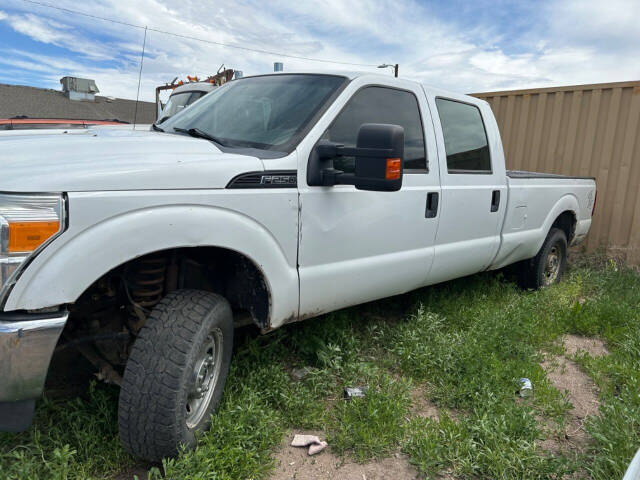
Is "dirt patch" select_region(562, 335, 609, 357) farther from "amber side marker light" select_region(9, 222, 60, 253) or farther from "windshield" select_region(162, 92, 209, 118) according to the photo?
"windshield" select_region(162, 92, 209, 118)

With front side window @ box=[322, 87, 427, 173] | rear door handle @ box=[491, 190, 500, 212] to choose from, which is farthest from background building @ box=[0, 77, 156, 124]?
front side window @ box=[322, 87, 427, 173]

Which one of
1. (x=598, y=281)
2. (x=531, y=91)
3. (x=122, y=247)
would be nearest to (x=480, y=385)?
(x=122, y=247)

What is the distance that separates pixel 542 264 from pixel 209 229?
4053 millimetres

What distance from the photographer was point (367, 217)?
124 inches

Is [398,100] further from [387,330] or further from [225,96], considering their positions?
[387,330]

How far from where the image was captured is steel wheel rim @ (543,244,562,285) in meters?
5.66

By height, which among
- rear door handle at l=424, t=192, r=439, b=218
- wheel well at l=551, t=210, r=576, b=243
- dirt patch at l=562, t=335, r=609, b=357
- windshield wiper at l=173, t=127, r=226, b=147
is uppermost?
windshield wiper at l=173, t=127, r=226, b=147

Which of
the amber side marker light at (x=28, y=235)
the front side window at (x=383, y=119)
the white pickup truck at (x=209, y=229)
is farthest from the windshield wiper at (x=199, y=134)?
the amber side marker light at (x=28, y=235)

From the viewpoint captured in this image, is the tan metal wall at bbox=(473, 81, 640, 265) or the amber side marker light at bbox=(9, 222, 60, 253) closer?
the amber side marker light at bbox=(9, 222, 60, 253)

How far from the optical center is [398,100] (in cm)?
359

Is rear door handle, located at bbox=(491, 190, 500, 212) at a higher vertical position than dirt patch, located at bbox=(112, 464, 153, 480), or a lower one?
higher

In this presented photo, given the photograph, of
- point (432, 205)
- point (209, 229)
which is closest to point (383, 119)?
point (432, 205)

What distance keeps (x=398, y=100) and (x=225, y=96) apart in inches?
46.1

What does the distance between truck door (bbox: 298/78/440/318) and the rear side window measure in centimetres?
26
